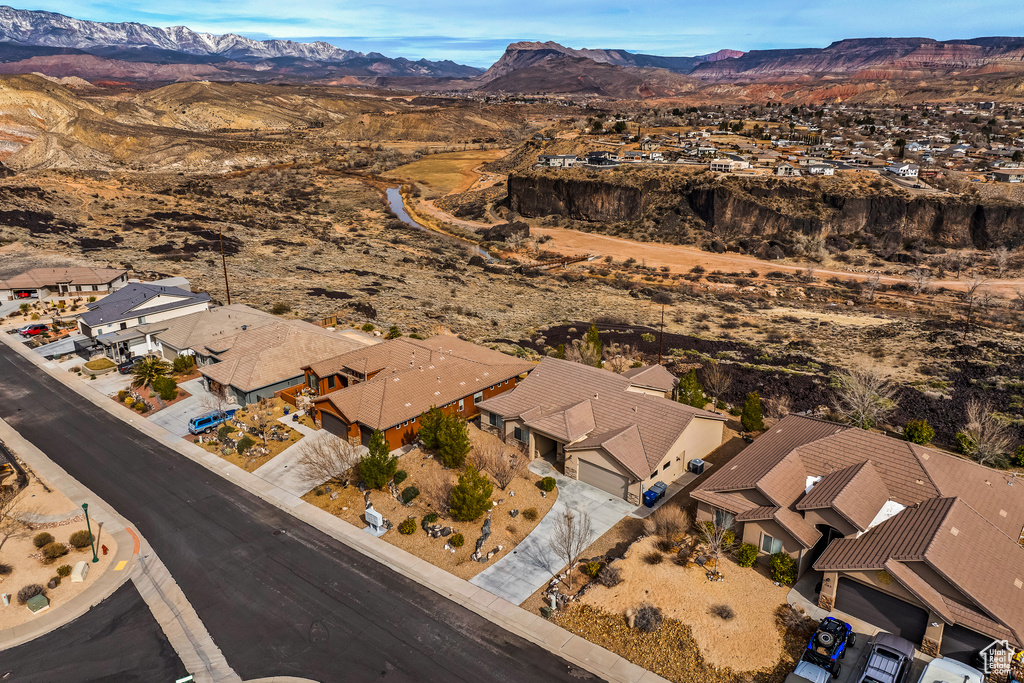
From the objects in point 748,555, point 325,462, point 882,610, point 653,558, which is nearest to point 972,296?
point 748,555

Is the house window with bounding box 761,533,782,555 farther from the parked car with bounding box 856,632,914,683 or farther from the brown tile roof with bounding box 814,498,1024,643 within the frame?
the parked car with bounding box 856,632,914,683

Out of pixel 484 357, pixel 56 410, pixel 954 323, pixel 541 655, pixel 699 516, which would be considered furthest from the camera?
pixel 954 323

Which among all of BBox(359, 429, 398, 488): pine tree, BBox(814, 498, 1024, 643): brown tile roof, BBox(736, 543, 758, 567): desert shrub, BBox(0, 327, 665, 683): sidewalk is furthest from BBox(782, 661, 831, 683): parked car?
BBox(359, 429, 398, 488): pine tree

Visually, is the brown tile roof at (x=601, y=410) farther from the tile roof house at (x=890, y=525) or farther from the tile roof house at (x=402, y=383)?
the tile roof house at (x=890, y=525)

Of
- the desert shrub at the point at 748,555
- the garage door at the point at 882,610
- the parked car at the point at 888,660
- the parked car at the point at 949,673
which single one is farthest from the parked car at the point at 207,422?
the parked car at the point at 949,673

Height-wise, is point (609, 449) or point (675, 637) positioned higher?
point (609, 449)

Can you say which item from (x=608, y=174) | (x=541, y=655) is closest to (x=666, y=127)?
(x=608, y=174)

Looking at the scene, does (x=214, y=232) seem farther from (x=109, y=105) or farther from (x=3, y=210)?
(x=109, y=105)
